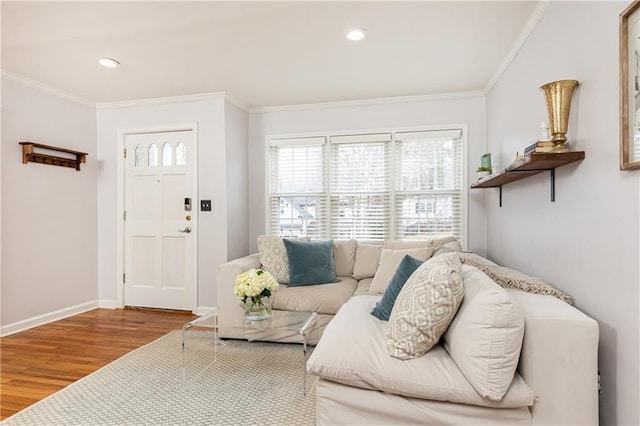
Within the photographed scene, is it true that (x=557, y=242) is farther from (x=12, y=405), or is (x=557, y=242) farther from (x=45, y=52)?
(x=45, y=52)

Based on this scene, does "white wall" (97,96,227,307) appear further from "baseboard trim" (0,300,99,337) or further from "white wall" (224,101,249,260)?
"baseboard trim" (0,300,99,337)

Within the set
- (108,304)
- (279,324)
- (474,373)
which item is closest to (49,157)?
(108,304)

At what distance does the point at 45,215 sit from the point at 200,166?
5.37 ft

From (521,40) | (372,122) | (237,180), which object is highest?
(521,40)

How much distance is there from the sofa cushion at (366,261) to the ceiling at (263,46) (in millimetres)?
1700

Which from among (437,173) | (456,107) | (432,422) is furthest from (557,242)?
(456,107)

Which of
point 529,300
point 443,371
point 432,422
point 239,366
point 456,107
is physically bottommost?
→ point 239,366

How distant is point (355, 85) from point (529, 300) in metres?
2.69

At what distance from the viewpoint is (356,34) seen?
2625 mm

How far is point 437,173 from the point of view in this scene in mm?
4074

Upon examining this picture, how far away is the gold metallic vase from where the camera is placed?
1838mm

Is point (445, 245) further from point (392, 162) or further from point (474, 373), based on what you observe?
point (474, 373)

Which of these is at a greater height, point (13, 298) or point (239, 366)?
point (13, 298)

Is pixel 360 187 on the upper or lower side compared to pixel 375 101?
lower
